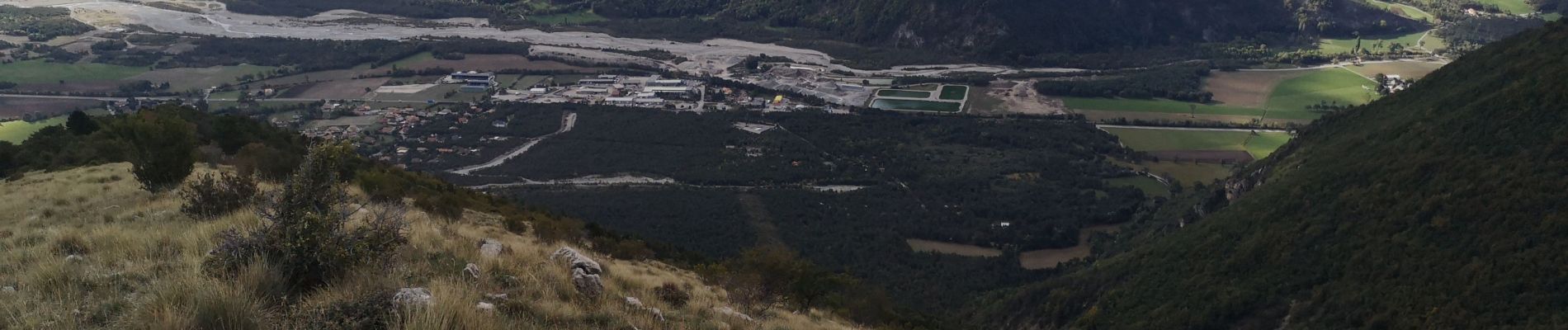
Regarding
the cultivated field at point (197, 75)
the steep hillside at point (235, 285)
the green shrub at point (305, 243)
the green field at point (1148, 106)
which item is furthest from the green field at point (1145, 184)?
the cultivated field at point (197, 75)

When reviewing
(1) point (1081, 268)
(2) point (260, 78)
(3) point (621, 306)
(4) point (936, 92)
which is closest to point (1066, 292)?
(1) point (1081, 268)

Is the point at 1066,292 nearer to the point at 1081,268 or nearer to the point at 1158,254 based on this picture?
the point at 1158,254

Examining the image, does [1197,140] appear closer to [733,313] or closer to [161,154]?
[733,313]

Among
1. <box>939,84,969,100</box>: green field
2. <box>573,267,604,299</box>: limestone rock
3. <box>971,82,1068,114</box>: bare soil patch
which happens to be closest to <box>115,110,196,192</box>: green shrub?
<box>573,267,604,299</box>: limestone rock

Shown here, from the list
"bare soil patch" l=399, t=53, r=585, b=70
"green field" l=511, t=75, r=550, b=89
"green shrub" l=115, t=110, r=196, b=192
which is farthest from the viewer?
"bare soil patch" l=399, t=53, r=585, b=70

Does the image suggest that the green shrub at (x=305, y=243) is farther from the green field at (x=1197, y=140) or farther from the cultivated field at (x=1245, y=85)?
the cultivated field at (x=1245, y=85)

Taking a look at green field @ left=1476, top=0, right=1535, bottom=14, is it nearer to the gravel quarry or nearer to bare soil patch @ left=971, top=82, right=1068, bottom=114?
the gravel quarry
